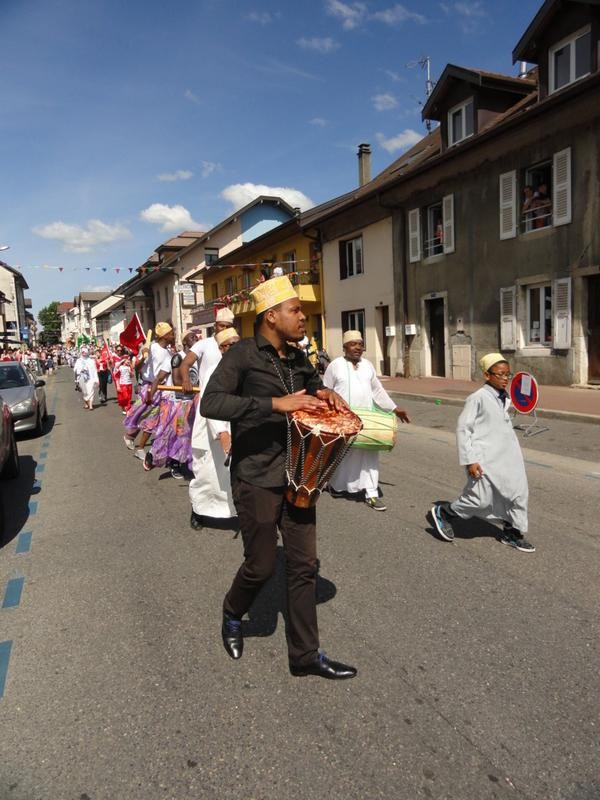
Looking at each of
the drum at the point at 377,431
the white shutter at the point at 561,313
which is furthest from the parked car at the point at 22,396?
the white shutter at the point at 561,313

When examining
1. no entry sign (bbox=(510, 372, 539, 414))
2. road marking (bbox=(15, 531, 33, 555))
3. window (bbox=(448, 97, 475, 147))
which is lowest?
road marking (bbox=(15, 531, 33, 555))

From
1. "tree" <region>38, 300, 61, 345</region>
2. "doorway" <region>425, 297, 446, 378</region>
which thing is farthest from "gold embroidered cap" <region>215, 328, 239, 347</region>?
"tree" <region>38, 300, 61, 345</region>

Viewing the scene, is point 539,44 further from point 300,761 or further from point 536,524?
point 300,761

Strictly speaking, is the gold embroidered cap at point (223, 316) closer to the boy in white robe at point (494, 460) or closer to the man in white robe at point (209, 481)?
the man in white robe at point (209, 481)

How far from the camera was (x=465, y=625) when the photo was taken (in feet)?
11.1

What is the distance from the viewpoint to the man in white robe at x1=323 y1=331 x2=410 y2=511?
5.80 m

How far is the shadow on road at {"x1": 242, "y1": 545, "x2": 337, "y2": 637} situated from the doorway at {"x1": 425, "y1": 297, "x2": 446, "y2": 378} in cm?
1619

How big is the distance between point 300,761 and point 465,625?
4.58 ft

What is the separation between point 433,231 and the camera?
19516 mm

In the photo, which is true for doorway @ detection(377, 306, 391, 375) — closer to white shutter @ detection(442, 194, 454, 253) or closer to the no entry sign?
white shutter @ detection(442, 194, 454, 253)

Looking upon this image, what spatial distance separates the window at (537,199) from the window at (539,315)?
1.63 metres

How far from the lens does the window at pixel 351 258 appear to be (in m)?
23.9

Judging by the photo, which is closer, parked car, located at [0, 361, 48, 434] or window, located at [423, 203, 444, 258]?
parked car, located at [0, 361, 48, 434]

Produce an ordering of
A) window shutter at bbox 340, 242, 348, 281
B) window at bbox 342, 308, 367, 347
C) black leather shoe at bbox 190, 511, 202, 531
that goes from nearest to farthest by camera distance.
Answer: black leather shoe at bbox 190, 511, 202, 531 < window at bbox 342, 308, 367, 347 < window shutter at bbox 340, 242, 348, 281
